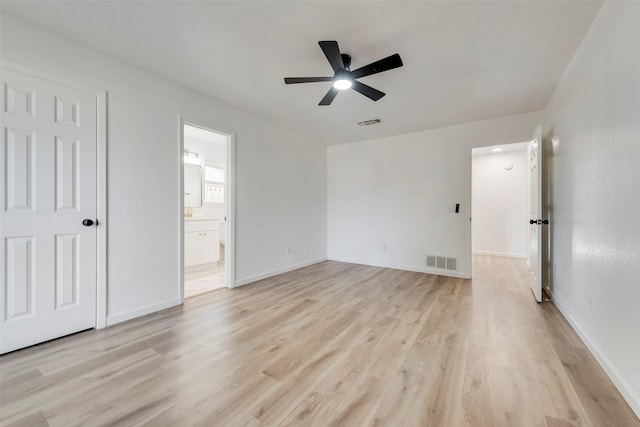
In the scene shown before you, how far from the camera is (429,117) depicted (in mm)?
3754

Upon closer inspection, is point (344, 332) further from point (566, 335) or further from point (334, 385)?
point (566, 335)

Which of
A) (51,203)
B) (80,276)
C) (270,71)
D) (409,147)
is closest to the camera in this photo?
(51,203)

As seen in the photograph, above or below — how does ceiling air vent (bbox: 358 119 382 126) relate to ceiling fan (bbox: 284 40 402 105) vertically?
above

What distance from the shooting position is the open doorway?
138 inches

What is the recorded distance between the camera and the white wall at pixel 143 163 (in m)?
2.13

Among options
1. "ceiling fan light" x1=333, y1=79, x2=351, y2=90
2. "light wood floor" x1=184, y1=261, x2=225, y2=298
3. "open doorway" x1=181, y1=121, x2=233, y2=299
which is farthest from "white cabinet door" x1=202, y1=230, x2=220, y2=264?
"ceiling fan light" x1=333, y1=79, x2=351, y2=90

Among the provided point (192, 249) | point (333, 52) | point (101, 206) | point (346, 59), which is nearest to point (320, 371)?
point (333, 52)

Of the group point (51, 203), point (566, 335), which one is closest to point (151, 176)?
point (51, 203)

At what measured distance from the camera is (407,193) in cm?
457

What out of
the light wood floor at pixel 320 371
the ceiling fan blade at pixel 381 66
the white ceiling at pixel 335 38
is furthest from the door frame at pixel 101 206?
the ceiling fan blade at pixel 381 66

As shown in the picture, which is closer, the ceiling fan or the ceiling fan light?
the ceiling fan

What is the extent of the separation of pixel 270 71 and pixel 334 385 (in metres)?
2.74

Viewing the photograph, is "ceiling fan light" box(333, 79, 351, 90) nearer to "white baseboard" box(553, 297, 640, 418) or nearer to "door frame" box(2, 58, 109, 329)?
"door frame" box(2, 58, 109, 329)

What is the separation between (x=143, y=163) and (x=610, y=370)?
408cm
